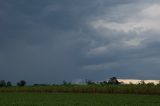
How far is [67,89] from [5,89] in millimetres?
14765

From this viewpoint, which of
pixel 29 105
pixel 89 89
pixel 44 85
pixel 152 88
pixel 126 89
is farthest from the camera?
pixel 44 85

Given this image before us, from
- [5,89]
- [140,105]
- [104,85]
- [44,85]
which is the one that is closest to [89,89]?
[104,85]

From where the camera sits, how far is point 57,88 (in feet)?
231

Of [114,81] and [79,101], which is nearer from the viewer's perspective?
[79,101]

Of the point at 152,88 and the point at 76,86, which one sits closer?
the point at 152,88

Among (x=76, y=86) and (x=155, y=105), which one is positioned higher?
(x=76, y=86)

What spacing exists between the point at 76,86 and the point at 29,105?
43.2 meters

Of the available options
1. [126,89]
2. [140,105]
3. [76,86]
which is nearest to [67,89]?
[76,86]

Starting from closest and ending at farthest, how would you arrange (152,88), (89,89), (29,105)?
(29,105)
(152,88)
(89,89)

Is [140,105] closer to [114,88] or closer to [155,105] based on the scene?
[155,105]

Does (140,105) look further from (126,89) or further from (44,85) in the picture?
(44,85)

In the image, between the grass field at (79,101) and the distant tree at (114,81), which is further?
the distant tree at (114,81)

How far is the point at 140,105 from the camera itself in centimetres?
2658

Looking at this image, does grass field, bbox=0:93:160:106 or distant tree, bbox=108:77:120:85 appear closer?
grass field, bbox=0:93:160:106
